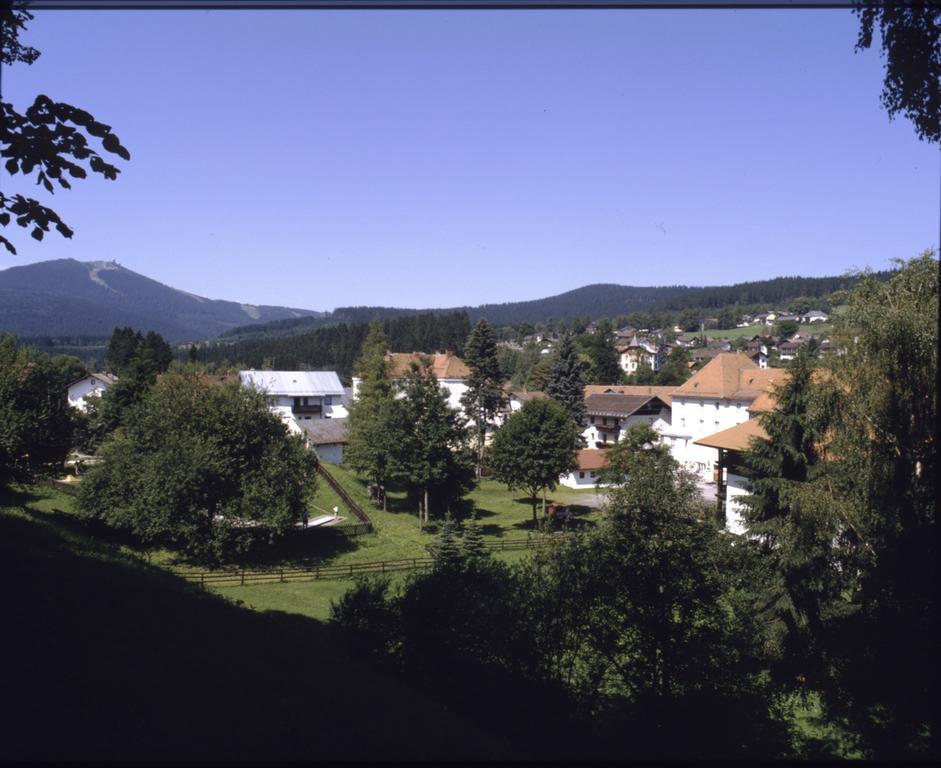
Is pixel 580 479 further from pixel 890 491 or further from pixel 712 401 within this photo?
pixel 890 491

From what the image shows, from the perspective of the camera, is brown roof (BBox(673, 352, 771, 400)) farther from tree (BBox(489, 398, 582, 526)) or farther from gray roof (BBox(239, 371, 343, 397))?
gray roof (BBox(239, 371, 343, 397))

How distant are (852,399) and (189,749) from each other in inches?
475

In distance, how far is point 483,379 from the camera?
5491cm

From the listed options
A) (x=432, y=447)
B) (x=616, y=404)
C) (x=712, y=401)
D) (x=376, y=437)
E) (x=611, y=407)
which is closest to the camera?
(x=432, y=447)

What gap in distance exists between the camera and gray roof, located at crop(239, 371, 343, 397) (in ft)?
206

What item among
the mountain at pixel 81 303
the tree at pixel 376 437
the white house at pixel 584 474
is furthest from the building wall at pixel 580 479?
the mountain at pixel 81 303

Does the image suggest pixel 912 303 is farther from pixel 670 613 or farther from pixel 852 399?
pixel 670 613

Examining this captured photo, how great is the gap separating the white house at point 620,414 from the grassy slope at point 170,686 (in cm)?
5219

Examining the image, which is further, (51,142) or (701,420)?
(701,420)

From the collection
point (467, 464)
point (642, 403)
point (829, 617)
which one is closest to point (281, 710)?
point (829, 617)

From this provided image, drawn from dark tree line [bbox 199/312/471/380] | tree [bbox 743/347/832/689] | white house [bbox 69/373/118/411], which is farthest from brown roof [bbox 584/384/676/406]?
white house [bbox 69/373/118/411]

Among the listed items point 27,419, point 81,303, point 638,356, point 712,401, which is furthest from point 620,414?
point 81,303

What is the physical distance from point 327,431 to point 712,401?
100 feet

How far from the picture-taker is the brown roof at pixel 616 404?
5984 cm
